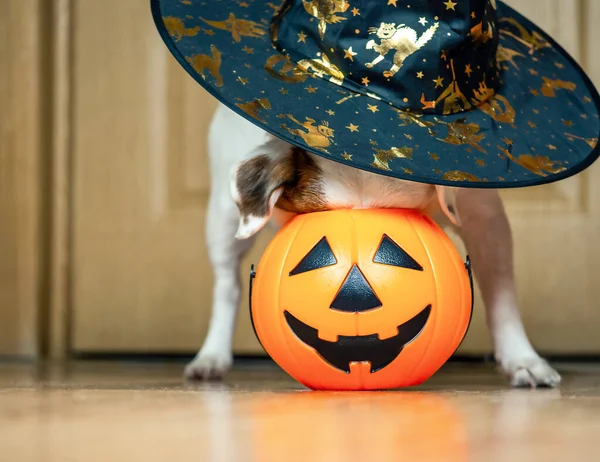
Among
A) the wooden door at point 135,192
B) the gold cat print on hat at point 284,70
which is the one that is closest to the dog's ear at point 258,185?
the gold cat print on hat at point 284,70

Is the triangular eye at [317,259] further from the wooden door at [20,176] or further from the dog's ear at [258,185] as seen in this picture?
the wooden door at [20,176]

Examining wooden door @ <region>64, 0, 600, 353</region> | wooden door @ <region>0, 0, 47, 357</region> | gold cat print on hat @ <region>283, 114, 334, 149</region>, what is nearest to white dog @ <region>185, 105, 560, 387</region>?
gold cat print on hat @ <region>283, 114, 334, 149</region>

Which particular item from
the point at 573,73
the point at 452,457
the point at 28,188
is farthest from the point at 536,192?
the point at 452,457

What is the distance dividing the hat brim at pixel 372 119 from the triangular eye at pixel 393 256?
114 mm

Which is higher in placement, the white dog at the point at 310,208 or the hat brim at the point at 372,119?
the hat brim at the point at 372,119

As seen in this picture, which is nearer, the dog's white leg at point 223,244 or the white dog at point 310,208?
the white dog at point 310,208

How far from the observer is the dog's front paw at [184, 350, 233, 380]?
1519mm

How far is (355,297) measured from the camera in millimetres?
1038

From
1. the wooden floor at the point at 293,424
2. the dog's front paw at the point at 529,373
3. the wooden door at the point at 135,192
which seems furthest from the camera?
the wooden door at the point at 135,192

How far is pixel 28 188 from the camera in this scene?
221cm

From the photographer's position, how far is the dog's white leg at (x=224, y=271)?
5.34ft

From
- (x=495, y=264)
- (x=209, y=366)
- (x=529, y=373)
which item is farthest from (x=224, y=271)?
(x=529, y=373)

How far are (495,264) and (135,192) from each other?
1131mm

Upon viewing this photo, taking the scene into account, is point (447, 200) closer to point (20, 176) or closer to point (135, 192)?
point (135, 192)
